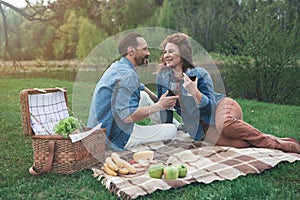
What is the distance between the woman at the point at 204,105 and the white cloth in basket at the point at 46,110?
3.01 feet

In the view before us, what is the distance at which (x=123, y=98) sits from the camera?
3.21 m

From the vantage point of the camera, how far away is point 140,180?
2.77 metres

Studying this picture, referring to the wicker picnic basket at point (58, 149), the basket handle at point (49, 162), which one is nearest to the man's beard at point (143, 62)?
the wicker picnic basket at point (58, 149)

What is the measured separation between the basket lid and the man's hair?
708 mm

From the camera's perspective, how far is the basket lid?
10.7 feet

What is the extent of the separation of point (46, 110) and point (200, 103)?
1336mm

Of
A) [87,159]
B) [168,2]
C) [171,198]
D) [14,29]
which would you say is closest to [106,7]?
[168,2]

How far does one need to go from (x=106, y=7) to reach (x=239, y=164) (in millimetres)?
Answer: 6989

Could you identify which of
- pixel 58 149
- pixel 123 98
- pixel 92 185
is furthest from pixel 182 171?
pixel 58 149

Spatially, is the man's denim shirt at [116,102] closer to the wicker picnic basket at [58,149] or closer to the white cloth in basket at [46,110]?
the wicker picnic basket at [58,149]

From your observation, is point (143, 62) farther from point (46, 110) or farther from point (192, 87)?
point (46, 110)

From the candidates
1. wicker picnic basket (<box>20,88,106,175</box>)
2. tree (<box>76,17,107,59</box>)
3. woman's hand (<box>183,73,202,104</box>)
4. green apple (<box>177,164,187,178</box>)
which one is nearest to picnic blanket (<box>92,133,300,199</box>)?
green apple (<box>177,164,187,178</box>)

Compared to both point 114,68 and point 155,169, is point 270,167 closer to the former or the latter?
point 155,169

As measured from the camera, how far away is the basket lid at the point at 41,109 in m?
3.25
